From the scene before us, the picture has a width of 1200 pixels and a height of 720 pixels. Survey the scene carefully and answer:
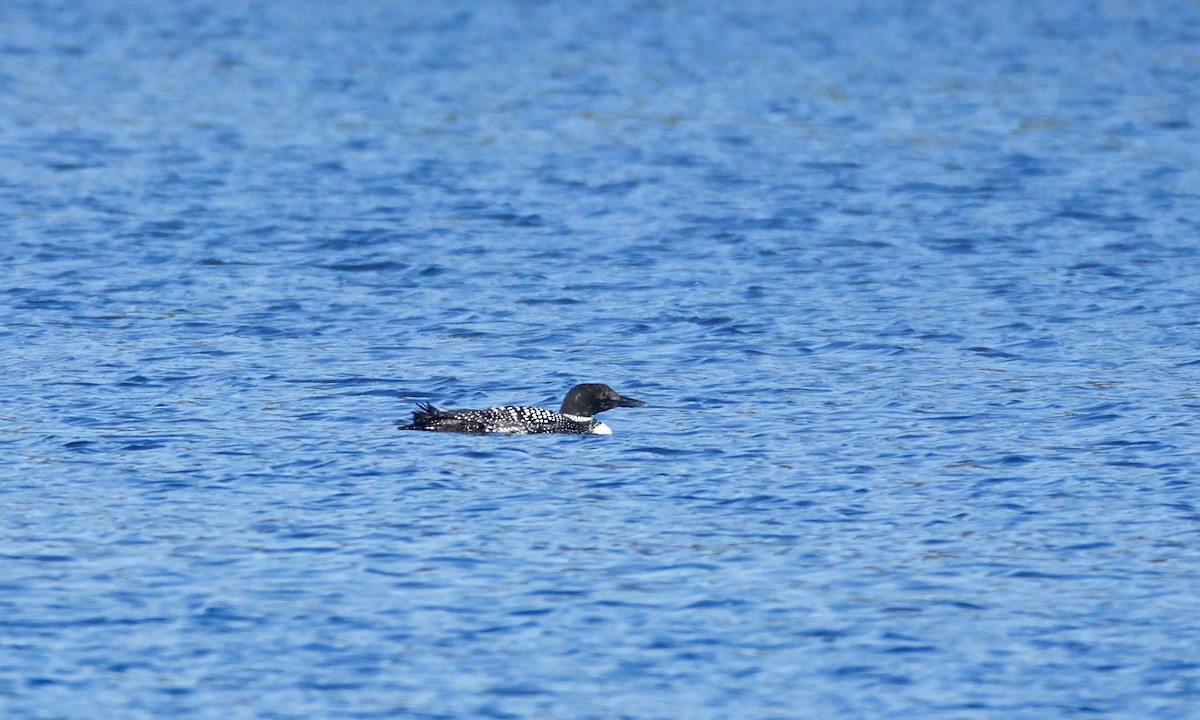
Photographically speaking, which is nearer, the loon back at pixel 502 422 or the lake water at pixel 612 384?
the lake water at pixel 612 384

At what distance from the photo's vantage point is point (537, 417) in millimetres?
13703

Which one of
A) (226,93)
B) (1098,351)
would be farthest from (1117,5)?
(1098,351)

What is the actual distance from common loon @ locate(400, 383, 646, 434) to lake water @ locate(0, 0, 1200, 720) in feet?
0.40

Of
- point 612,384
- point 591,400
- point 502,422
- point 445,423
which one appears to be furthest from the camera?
point 612,384

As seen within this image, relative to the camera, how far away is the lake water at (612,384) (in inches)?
380

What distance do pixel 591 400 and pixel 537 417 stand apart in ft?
1.42

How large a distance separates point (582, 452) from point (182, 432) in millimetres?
2831

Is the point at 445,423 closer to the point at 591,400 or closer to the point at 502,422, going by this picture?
the point at 502,422

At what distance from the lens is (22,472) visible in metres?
12.7

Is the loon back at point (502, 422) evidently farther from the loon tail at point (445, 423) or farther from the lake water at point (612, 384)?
the lake water at point (612, 384)

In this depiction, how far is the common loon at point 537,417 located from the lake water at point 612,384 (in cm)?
12

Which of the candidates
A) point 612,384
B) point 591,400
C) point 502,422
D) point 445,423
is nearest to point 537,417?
point 502,422

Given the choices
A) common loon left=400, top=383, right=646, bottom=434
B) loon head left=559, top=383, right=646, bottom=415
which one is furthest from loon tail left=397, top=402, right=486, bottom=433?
loon head left=559, top=383, right=646, bottom=415

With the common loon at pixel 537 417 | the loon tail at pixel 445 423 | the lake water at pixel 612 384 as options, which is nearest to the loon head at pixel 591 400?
the common loon at pixel 537 417
